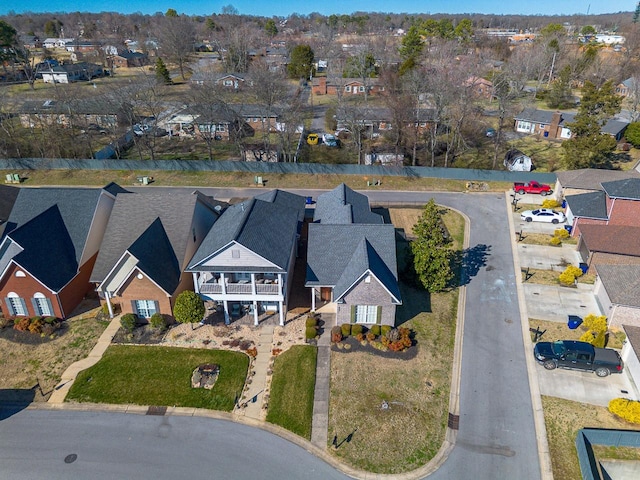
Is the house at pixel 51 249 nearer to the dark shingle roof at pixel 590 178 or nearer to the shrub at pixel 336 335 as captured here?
the shrub at pixel 336 335

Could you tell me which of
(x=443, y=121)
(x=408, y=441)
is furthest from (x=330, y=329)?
(x=443, y=121)

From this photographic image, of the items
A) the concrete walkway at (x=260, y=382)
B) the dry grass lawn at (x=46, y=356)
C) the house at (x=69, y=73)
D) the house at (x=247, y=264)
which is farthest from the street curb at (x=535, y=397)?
the house at (x=69, y=73)

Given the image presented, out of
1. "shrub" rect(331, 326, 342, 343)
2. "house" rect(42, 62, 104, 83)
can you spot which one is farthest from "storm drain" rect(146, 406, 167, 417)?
"house" rect(42, 62, 104, 83)

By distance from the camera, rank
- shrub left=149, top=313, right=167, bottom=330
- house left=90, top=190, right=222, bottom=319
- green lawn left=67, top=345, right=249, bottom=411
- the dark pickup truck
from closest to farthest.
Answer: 1. green lawn left=67, top=345, right=249, bottom=411
2. the dark pickup truck
3. house left=90, top=190, right=222, bottom=319
4. shrub left=149, top=313, right=167, bottom=330

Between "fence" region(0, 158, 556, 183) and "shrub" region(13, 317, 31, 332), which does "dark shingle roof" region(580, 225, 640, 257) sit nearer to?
"fence" region(0, 158, 556, 183)

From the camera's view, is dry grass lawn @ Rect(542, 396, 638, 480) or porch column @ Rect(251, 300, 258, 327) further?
porch column @ Rect(251, 300, 258, 327)

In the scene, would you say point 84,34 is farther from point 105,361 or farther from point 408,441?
point 408,441
